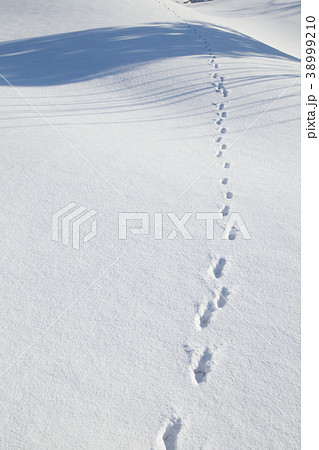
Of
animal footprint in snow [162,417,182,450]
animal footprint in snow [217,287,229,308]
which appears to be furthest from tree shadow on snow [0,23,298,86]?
animal footprint in snow [162,417,182,450]

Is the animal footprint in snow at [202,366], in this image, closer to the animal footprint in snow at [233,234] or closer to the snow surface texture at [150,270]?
the snow surface texture at [150,270]

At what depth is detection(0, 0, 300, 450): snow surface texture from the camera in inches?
69.2

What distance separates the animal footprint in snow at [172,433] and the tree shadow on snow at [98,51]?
15.3 ft

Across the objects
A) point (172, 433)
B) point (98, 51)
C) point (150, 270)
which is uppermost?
point (98, 51)

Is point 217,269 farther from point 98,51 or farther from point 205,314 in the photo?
point 98,51

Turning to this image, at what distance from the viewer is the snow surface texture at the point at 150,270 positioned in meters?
1.76

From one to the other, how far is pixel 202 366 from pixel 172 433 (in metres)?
0.36

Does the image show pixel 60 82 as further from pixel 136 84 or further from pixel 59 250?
pixel 59 250

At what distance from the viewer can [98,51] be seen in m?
6.63

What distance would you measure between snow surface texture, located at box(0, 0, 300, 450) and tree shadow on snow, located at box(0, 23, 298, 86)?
0.76 feet

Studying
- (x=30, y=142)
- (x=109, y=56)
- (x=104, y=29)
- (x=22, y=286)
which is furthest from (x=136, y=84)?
(x=22, y=286)

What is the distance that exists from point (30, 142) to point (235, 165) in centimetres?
184

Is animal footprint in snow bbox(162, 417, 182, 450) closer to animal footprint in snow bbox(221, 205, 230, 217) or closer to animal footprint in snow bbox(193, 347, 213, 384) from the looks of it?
animal footprint in snow bbox(193, 347, 213, 384)

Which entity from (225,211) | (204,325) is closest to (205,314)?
(204,325)
